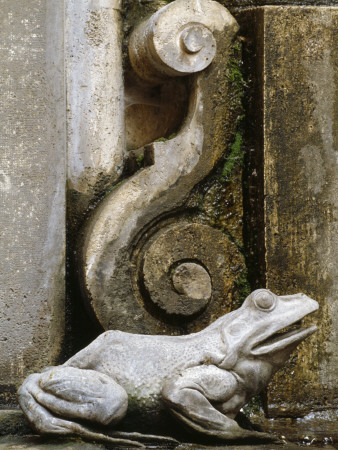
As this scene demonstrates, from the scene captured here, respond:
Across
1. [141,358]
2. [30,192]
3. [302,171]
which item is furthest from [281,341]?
[30,192]

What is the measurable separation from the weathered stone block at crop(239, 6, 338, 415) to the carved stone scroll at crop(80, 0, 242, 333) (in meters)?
0.21

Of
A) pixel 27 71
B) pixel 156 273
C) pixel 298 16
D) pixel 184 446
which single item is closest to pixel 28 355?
pixel 156 273

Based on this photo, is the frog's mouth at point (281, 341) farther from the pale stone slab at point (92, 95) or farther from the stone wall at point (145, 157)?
the pale stone slab at point (92, 95)

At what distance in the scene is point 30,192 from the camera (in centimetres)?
412

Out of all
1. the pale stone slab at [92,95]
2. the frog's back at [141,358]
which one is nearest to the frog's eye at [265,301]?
the frog's back at [141,358]

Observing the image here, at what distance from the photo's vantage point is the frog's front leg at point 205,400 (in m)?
3.43

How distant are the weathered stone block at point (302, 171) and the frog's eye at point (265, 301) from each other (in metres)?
0.58

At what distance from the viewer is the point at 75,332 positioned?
4.23 meters

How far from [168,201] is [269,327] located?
3.10 ft

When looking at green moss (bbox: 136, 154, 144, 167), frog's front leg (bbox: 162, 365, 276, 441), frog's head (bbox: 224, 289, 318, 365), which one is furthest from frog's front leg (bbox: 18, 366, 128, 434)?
green moss (bbox: 136, 154, 144, 167)

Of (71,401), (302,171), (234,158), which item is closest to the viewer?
(71,401)

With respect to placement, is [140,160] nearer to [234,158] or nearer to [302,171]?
[234,158]

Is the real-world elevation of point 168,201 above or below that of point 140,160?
below

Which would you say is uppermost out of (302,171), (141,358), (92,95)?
(92,95)
